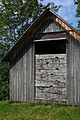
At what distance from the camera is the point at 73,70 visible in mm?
15031

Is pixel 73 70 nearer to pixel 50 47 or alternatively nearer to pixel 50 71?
pixel 50 71

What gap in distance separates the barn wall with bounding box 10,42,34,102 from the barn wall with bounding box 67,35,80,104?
2720 millimetres

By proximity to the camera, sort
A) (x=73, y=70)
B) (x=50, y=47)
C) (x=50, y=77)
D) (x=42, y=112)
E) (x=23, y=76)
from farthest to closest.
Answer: (x=23, y=76)
(x=50, y=47)
(x=50, y=77)
(x=73, y=70)
(x=42, y=112)

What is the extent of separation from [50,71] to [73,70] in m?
1.74

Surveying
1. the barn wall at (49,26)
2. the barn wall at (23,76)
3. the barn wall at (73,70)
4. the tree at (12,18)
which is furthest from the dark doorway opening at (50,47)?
the tree at (12,18)

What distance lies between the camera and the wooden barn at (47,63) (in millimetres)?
15148

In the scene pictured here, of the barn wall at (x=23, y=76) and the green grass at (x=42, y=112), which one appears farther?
the barn wall at (x=23, y=76)

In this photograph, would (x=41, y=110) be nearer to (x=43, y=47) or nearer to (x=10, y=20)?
(x=43, y=47)

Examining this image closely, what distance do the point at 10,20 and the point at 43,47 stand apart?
16359 mm

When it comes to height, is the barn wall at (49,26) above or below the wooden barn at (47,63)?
above

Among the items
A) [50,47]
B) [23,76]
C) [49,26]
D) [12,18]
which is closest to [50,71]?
[50,47]

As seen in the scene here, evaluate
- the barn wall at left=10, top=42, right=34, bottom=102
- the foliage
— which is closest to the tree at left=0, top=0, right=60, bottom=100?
the foliage

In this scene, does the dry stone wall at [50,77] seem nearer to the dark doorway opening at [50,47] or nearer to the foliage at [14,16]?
the dark doorway opening at [50,47]

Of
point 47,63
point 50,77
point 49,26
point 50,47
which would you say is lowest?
point 50,77
